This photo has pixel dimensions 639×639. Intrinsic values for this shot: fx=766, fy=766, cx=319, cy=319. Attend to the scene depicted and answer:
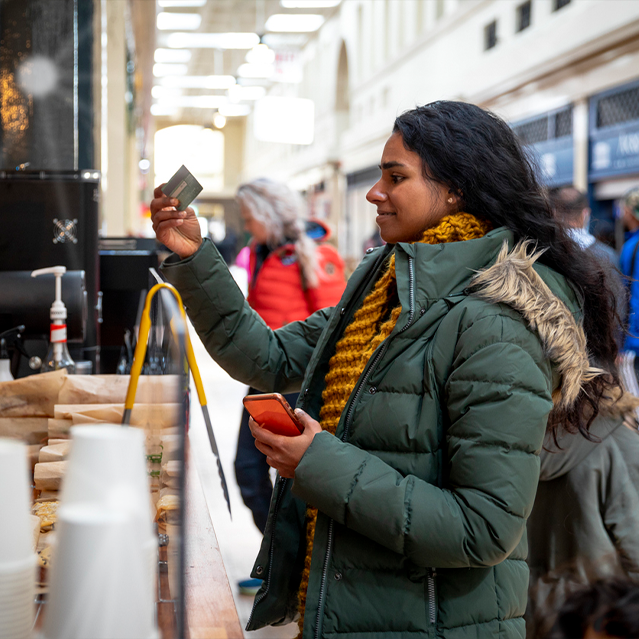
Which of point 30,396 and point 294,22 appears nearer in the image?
point 30,396

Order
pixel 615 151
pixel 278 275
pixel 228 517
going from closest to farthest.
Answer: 1. pixel 278 275
2. pixel 228 517
3. pixel 615 151

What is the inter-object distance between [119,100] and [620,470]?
5.77 meters

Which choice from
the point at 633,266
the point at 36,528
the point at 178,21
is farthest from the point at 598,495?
the point at 178,21

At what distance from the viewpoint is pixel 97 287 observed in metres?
2.56

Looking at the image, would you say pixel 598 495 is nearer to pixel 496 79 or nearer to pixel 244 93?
pixel 496 79

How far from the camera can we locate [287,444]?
138 centimetres

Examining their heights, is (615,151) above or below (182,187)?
above

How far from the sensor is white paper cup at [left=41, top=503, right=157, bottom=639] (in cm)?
77

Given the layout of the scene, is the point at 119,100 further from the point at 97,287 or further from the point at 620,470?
the point at 620,470

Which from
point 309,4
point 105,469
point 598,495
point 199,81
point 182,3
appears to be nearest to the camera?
point 105,469

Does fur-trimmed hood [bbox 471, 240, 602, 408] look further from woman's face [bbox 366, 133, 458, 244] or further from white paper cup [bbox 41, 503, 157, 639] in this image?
white paper cup [bbox 41, 503, 157, 639]

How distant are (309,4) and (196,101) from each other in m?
14.0

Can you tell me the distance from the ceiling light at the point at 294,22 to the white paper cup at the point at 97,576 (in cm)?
1897

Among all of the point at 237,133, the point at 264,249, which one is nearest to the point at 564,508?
the point at 264,249
